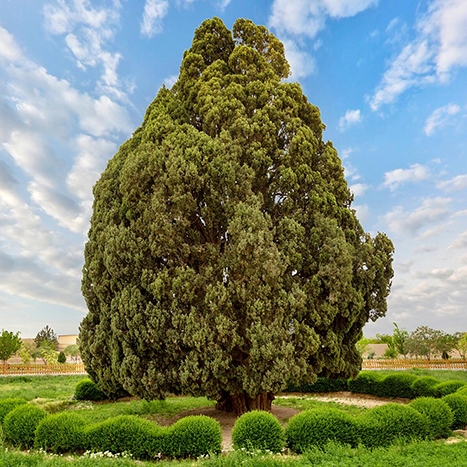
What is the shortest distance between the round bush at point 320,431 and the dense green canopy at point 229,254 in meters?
1.00

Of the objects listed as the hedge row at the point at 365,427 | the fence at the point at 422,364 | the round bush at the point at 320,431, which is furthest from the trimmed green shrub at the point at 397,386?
the fence at the point at 422,364

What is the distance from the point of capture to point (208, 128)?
916cm

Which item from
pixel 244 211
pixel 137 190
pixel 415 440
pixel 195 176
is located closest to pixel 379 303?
pixel 415 440

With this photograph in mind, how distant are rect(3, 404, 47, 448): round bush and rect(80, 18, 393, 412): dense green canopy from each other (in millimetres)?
1611

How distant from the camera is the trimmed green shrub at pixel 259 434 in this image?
241 inches

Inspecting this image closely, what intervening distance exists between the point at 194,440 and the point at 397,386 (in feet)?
30.4

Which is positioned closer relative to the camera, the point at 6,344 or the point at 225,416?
the point at 225,416

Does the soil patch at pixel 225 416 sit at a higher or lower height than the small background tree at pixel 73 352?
lower

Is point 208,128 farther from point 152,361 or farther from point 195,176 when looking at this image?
point 152,361

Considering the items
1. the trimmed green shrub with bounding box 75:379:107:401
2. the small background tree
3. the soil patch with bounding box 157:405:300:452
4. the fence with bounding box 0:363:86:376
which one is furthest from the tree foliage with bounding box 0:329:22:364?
the soil patch with bounding box 157:405:300:452

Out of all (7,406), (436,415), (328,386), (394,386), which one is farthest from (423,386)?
(7,406)

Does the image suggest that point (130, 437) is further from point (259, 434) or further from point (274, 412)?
point (274, 412)

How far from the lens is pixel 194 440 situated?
243 inches

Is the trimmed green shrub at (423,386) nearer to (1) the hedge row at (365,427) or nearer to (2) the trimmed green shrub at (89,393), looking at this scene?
(1) the hedge row at (365,427)
